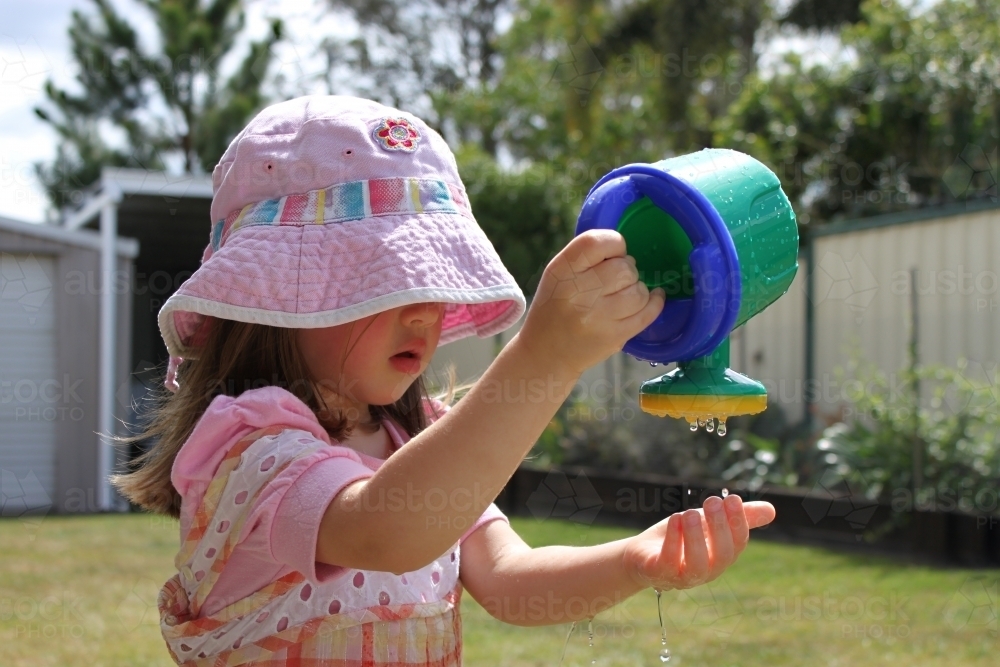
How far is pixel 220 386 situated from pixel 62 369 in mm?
9552

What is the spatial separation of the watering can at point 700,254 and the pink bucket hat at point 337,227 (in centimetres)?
30

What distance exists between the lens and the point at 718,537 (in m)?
1.34

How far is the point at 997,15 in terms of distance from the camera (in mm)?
13922

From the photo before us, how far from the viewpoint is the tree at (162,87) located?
21.1m

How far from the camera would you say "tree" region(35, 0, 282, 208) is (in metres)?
21.1

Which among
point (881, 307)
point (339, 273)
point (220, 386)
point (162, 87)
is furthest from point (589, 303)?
point (162, 87)

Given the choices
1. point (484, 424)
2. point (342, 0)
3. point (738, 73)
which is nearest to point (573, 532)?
point (484, 424)

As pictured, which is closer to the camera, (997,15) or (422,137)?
(422,137)

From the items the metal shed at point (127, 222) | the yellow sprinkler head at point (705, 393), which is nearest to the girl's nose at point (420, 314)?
the yellow sprinkler head at point (705, 393)

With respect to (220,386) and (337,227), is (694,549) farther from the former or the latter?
(220,386)

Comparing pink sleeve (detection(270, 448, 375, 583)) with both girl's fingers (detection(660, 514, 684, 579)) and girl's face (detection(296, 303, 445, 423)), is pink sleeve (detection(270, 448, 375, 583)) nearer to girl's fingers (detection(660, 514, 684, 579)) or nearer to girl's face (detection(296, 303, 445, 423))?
girl's face (detection(296, 303, 445, 423))

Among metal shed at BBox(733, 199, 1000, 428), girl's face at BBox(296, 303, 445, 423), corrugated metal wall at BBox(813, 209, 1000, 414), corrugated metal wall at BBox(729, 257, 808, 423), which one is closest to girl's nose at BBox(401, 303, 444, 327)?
girl's face at BBox(296, 303, 445, 423)

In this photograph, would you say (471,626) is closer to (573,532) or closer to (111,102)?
(573,532)

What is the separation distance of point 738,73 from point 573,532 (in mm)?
15660
